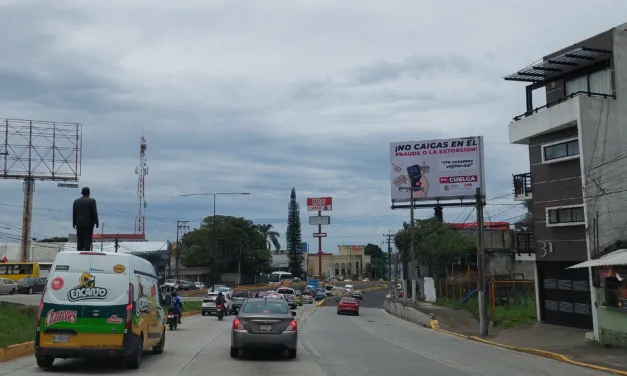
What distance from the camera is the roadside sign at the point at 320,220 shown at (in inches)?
4702

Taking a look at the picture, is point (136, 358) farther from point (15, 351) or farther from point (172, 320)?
point (172, 320)

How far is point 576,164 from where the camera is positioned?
24266 millimetres

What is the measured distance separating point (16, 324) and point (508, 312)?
953 inches

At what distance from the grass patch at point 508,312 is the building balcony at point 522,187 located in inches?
222

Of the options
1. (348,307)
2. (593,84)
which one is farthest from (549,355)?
(348,307)

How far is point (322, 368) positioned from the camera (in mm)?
14453

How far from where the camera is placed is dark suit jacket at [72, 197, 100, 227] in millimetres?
15391

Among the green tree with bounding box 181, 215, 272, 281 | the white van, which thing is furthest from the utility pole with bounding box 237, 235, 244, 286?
the white van

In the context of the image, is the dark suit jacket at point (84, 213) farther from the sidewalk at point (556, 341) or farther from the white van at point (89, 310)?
the sidewalk at point (556, 341)

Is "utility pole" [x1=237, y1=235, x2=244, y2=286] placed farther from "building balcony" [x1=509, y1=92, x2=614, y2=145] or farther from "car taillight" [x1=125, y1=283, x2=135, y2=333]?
"car taillight" [x1=125, y1=283, x2=135, y2=333]

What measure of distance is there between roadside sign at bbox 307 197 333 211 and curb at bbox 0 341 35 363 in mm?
103982

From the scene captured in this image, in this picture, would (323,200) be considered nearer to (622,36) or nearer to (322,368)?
(622,36)

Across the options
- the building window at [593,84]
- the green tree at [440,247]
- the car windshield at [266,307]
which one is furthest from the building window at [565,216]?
the green tree at [440,247]

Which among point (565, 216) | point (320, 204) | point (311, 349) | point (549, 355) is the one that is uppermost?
point (320, 204)
